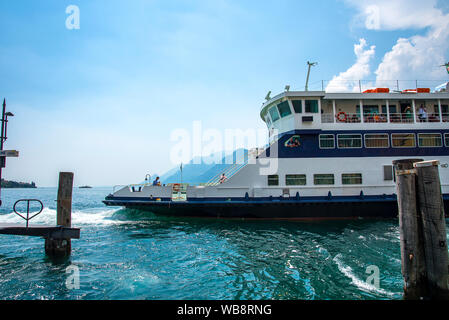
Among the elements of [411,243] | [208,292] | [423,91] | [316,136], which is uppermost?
[423,91]

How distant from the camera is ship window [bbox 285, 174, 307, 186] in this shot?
1458cm

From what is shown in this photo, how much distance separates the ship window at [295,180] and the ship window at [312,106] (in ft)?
13.0

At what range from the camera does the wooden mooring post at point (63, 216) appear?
865 centimetres

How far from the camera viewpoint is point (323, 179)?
14.6 metres

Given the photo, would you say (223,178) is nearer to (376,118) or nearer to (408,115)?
(376,118)

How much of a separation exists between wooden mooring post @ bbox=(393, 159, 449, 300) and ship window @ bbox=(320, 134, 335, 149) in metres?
10.1

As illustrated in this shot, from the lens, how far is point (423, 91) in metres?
15.5

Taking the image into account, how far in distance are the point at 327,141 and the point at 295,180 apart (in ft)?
10.1

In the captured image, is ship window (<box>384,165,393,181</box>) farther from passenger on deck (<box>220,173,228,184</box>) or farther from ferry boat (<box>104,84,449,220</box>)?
passenger on deck (<box>220,173,228,184</box>)

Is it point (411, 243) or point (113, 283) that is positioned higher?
point (411, 243)
